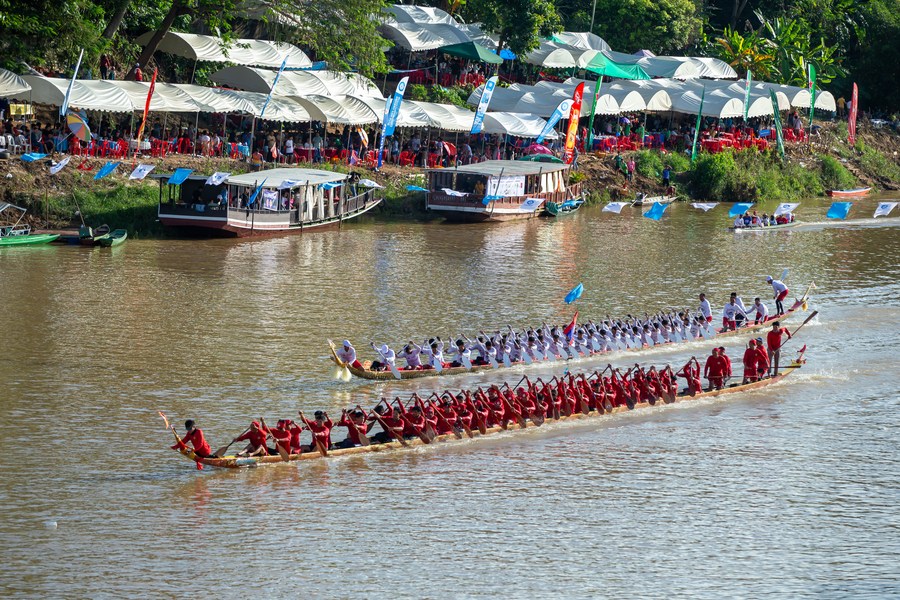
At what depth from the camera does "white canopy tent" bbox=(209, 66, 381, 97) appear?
149 ft

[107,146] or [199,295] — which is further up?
[107,146]

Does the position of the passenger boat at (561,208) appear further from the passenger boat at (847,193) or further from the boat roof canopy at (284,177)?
the passenger boat at (847,193)

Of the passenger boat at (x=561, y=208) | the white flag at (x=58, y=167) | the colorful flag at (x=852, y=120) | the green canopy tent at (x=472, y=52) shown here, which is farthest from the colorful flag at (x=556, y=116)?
the white flag at (x=58, y=167)

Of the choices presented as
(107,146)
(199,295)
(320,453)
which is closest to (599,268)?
(199,295)

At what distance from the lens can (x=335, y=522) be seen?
1839cm

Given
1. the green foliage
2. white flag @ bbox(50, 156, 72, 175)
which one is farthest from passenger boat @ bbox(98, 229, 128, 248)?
the green foliage

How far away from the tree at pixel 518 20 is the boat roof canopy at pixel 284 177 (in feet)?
58.3

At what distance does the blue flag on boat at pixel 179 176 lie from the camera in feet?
122

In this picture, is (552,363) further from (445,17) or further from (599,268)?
(445,17)

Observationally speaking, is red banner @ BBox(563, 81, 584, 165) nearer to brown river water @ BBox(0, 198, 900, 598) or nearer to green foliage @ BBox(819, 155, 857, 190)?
brown river water @ BBox(0, 198, 900, 598)

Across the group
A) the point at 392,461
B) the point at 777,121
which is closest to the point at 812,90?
the point at 777,121

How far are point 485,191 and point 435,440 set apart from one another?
2507 cm

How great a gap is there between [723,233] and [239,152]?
1815 centimetres

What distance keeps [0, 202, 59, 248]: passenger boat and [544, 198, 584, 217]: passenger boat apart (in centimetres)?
1933
